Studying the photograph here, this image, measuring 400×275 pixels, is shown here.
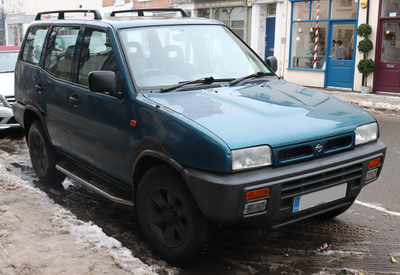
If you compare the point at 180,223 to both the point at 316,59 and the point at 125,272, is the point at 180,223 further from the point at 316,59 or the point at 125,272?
the point at 316,59

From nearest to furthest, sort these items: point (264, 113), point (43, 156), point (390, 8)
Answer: point (264, 113) → point (43, 156) → point (390, 8)

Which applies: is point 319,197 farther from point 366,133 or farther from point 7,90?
point 7,90

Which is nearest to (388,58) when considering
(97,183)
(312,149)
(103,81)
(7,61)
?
(7,61)

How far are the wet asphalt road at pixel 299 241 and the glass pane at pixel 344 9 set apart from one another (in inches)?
504

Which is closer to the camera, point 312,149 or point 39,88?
point 312,149

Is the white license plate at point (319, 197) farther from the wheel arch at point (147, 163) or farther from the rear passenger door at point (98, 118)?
the rear passenger door at point (98, 118)

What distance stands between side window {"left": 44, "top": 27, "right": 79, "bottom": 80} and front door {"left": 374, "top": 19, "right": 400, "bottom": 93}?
1317 centimetres

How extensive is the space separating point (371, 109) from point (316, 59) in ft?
19.1

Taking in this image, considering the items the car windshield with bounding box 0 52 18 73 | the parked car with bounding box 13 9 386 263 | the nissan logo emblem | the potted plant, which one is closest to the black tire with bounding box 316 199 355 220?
the parked car with bounding box 13 9 386 263

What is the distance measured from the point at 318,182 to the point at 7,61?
8.88 m

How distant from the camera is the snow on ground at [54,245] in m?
3.57

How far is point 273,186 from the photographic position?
324 cm

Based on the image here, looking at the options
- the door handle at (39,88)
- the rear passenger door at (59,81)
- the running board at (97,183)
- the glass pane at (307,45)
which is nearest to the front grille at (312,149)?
the running board at (97,183)

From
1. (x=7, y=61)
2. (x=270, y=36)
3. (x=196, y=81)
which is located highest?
(x=270, y=36)
